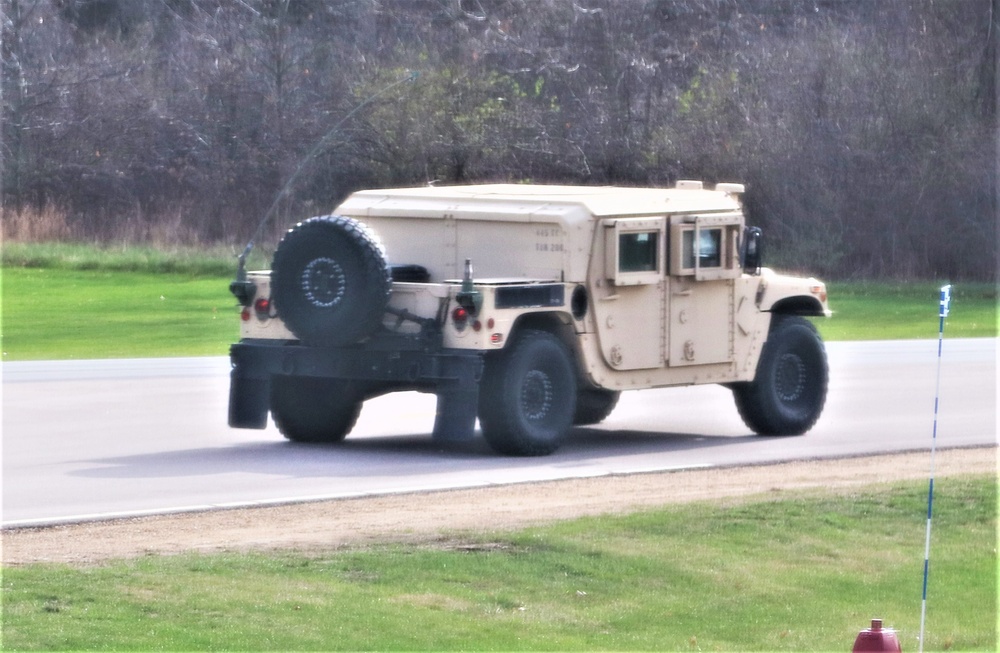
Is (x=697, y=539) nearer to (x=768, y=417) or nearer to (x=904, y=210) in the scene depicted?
(x=768, y=417)

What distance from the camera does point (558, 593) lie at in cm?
959

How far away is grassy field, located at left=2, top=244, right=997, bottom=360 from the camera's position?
88.0ft

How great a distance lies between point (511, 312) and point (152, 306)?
19433 mm

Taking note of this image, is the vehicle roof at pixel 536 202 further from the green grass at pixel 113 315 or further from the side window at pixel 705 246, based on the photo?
the green grass at pixel 113 315

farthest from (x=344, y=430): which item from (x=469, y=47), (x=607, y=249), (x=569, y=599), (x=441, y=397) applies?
(x=469, y=47)

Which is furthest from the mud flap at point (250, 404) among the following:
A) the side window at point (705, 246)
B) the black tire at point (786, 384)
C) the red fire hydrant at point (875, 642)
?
the red fire hydrant at point (875, 642)

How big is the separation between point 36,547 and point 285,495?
2429mm

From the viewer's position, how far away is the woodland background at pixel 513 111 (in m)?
44.2

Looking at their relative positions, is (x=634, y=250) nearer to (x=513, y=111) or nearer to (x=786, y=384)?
(x=786, y=384)

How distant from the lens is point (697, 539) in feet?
36.0

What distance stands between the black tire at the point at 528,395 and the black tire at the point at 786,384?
221 centimetres

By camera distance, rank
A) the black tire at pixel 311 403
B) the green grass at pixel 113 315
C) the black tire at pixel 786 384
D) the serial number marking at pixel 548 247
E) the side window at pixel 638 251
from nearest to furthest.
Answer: the serial number marking at pixel 548 247, the side window at pixel 638 251, the black tire at pixel 311 403, the black tire at pixel 786 384, the green grass at pixel 113 315

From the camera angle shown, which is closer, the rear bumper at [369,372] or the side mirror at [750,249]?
the rear bumper at [369,372]

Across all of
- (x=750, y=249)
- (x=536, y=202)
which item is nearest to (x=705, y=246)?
(x=750, y=249)
